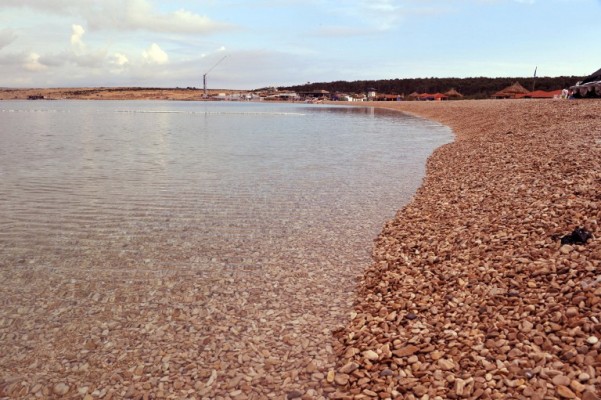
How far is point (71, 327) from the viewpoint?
722 cm

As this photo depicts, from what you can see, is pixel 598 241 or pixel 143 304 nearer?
pixel 598 241

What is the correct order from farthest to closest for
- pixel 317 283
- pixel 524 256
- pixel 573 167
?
pixel 573 167
pixel 317 283
pixel 524 256

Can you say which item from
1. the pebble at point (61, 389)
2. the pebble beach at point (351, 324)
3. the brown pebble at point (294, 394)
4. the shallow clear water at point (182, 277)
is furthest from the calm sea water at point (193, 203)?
the brown pebble at point (294, 394)

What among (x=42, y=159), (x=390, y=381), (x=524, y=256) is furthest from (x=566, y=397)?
(x=42, y=159)

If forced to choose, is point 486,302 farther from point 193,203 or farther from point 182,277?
point 193,203

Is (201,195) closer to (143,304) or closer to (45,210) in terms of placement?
(45,210)

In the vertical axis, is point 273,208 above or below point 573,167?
below

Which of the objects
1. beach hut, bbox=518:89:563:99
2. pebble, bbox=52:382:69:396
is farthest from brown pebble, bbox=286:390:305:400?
beach hut, bbox=518:89:563:99

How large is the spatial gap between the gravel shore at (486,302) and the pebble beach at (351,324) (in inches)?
1.0

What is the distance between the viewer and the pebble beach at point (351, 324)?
5297 millimetres

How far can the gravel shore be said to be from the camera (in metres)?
4.98

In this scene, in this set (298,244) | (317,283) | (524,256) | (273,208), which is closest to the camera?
(524,256)

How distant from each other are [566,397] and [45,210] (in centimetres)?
1452

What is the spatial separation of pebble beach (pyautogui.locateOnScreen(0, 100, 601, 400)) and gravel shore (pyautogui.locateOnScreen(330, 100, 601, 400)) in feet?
0.08
